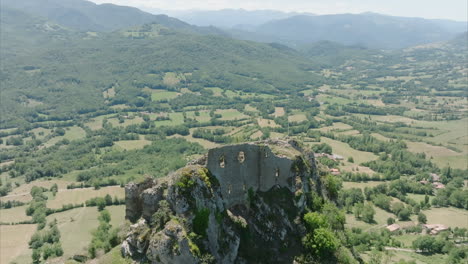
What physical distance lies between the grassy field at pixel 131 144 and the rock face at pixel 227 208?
451 feet

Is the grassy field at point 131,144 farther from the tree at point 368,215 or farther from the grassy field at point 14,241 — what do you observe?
the tree at point 368,215

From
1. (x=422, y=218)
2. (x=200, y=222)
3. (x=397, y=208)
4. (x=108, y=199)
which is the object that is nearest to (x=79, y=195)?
(x=108, y=199)

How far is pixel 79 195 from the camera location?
12669 cm

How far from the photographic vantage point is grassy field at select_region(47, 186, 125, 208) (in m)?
121

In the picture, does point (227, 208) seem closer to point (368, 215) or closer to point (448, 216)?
point (368, 215)

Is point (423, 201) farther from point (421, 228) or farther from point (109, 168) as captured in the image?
point (109, 168)

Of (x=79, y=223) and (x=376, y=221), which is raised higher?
(x=376, y=221)

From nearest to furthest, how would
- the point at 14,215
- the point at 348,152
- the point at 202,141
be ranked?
the point at 14,215 < the point at 348,152 < the point at 202,141

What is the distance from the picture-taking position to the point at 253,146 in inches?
1959

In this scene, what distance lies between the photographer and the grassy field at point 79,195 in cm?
12106

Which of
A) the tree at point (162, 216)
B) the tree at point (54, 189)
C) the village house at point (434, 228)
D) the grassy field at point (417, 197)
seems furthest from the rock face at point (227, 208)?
the tree at point (54, 189)

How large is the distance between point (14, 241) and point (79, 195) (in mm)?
31330

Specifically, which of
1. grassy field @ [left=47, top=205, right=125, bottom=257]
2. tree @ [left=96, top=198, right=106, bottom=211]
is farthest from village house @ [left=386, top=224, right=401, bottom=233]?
tree @ [left=96, top=198, right=106, bottom=211]

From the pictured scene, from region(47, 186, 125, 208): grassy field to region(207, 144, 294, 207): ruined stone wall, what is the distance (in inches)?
3173
